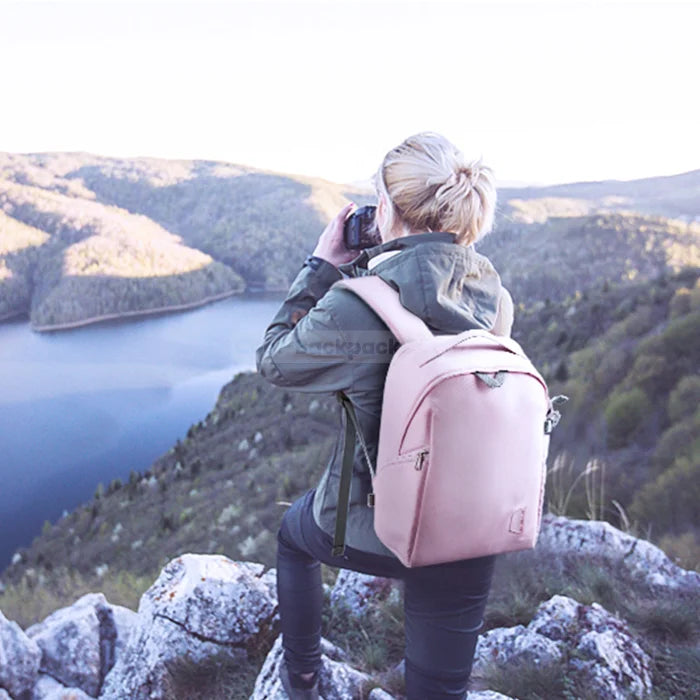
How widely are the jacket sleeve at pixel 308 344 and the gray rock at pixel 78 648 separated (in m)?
2.22

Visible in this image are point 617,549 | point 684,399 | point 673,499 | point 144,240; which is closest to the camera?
point 617,549

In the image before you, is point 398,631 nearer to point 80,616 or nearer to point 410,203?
point 80,616

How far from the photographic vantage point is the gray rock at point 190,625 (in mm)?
2199

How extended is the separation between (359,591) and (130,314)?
60.3 m

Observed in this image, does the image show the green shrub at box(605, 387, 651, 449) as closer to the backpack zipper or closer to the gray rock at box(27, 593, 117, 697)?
the gray rock at box(27, 593, 117, 697)

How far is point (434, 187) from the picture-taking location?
1119mm

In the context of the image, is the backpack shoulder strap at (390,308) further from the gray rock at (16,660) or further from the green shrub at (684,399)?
the green shrub at (684,399)

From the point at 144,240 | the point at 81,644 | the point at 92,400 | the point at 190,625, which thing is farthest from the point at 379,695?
the point at 144,240

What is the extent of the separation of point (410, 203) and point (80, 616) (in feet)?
9.07

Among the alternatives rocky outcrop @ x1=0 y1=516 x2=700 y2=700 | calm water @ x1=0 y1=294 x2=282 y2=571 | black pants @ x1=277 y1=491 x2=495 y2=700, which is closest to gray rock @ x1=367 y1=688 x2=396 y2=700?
rocky outcrop @ x1=0 y1=516 x2=700 y2=700

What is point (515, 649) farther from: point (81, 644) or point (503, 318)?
point (81, 644)

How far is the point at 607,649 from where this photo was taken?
6.40 feet

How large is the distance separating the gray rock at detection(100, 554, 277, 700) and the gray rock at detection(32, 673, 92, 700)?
110 mm

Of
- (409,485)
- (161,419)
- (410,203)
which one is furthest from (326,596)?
(161,419)
